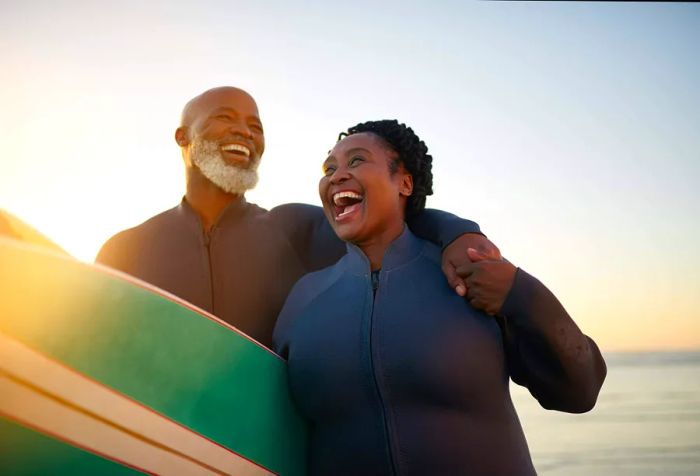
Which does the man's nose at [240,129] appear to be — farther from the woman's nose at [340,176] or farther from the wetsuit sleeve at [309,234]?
the woman's nose at [340,176]

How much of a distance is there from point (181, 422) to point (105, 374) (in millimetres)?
310

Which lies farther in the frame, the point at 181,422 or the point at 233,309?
the point at 233,309

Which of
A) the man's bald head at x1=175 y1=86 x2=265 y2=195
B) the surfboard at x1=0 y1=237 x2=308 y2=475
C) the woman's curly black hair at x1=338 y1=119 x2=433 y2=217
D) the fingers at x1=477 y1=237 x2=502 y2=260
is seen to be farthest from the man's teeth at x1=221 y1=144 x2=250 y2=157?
the fingers at x1=477 y1=237 x2=502 y2=260

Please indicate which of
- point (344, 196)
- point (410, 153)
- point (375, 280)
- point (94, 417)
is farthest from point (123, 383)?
point (410, 153)

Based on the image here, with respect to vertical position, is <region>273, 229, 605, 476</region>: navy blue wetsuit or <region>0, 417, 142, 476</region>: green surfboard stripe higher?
<region>273, 229, 605, 476</region>: navy blue wetsuit

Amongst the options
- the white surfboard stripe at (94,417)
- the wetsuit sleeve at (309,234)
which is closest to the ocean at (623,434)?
the wetsuit sleeve at (309,234)

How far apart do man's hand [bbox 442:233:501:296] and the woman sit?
44mm

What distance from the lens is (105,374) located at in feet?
6.51

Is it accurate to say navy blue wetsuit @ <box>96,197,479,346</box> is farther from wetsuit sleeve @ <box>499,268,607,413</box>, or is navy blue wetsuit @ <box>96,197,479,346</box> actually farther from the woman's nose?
wetsuit sleeve @ <box>499,268,607,413</box>

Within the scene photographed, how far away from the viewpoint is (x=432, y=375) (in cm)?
209

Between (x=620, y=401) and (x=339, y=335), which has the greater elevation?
(x=620, y=401)

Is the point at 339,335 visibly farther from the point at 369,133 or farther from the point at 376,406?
the point at 369,133

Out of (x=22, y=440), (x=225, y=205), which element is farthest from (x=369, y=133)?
(x=22, y=440)

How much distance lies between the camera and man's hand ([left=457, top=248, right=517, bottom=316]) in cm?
213
